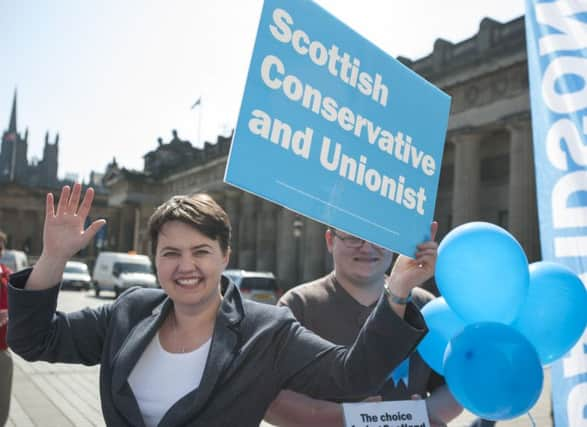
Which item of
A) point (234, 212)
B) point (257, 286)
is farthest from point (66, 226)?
point (234, 212)

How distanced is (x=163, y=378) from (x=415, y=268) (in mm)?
1033

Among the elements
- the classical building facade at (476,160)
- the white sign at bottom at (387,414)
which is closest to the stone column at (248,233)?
the classical building facade at (476,160)

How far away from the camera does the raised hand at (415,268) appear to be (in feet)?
7.17

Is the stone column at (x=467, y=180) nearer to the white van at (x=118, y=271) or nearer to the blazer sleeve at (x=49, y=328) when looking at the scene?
the white van at (x=118, y=271)

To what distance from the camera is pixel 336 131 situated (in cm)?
234

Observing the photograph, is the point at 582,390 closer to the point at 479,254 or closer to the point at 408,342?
the point at 479,254

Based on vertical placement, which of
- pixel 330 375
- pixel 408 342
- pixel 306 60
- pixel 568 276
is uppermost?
pixel 306 60

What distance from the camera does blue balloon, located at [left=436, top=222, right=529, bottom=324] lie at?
8.21 ft

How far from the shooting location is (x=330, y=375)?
86.7 inches

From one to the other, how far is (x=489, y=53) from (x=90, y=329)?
25032 millimetres

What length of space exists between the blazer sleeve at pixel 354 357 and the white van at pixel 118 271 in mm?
29874

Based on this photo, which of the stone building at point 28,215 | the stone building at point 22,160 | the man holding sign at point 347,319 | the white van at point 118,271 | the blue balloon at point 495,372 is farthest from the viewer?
the stone building at point 22,160

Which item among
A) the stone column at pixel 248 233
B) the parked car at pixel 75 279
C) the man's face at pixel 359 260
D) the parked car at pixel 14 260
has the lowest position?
the man's face at pixel 359 260

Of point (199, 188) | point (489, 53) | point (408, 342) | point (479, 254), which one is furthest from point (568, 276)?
point (199, 188)
